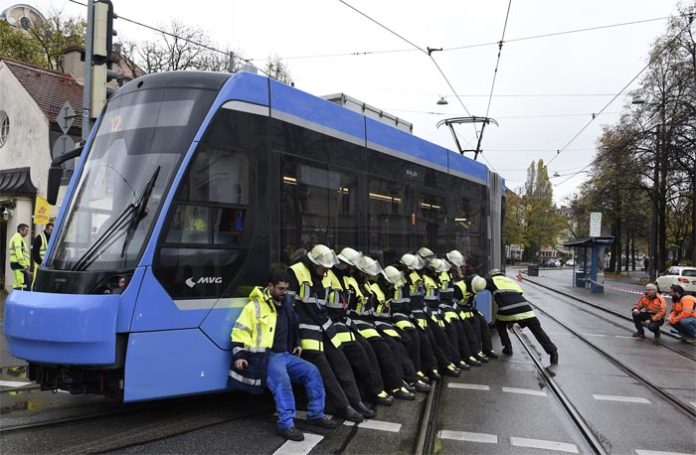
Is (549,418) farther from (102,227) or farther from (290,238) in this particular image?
(102,227)

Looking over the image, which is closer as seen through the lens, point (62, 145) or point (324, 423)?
point (324, 423)

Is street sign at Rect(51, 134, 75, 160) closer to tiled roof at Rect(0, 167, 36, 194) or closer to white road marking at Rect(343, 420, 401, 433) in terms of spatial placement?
white road marking at Rect(343, 420, 401, 433)

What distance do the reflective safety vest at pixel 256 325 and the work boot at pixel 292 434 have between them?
74 centimetres

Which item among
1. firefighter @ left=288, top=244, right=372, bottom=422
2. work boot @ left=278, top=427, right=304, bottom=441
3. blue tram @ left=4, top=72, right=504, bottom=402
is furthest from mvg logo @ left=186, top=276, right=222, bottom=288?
work boot @ left=278, top=427, right=304, bottom=441

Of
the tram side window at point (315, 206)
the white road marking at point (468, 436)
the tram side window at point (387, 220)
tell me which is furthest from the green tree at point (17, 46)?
the white road marking at point (468, 436)

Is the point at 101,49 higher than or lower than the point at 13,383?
higher

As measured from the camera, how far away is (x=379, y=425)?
5527 millimetres

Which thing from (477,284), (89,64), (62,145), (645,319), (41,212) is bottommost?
(645,319)

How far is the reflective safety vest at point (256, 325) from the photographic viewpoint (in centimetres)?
516

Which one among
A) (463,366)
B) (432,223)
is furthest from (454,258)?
(463,366)

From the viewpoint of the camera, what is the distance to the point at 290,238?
5891 millimetres

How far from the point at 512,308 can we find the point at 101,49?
830 centimetres

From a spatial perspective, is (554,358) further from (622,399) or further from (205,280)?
(205,280)

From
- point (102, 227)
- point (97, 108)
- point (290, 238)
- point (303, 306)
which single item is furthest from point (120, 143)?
point (97, 108)
